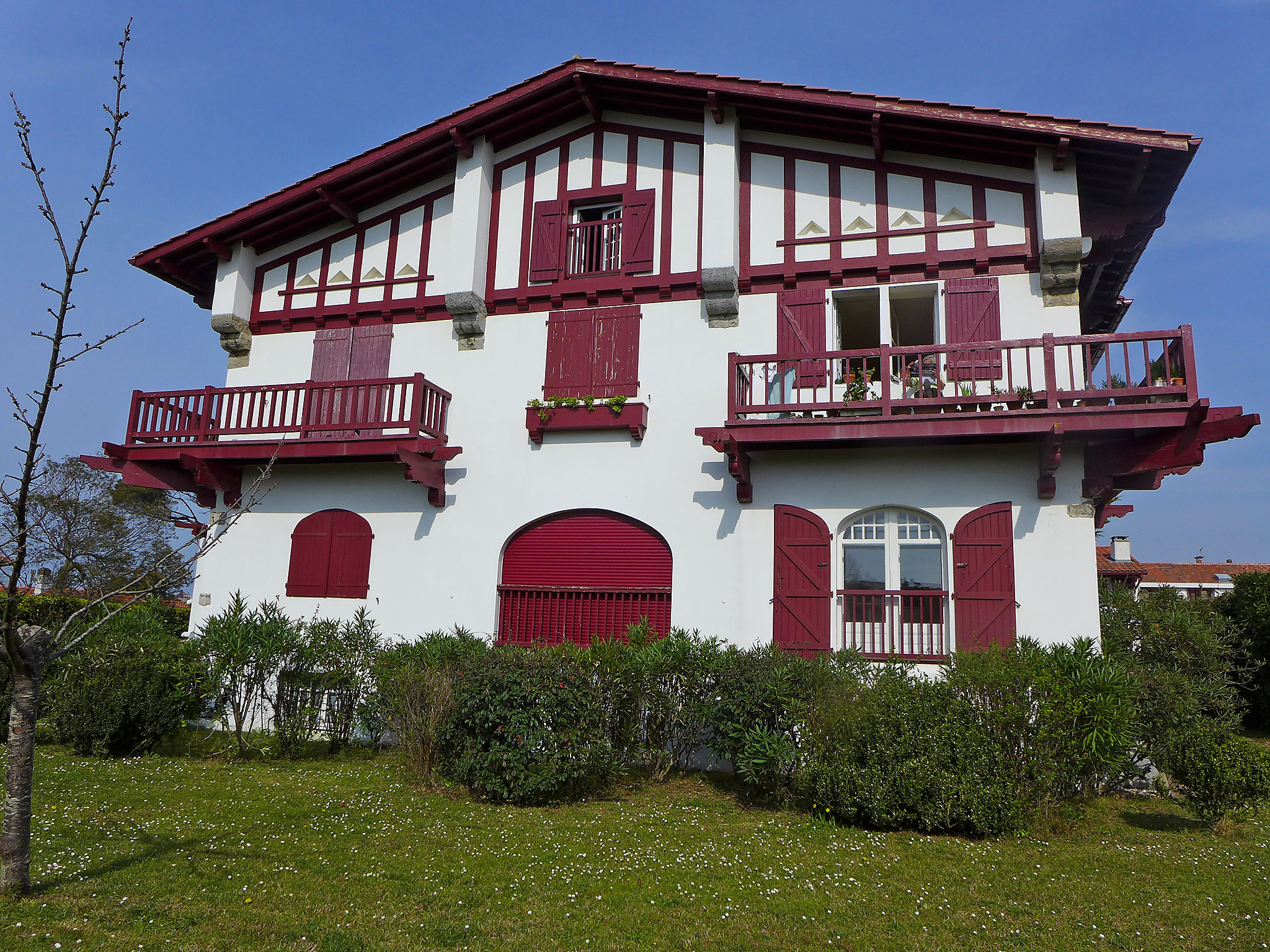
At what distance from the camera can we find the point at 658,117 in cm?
1398

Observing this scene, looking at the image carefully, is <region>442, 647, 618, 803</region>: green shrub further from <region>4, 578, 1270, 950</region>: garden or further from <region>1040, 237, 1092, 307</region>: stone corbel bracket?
<region>1040, 237, 1092, 307</region>: stone corbel bracket

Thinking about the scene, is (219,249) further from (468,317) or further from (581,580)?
(581,580)

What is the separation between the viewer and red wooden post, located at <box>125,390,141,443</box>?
45.6ft

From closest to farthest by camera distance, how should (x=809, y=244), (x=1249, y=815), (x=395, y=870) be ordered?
(x=395, y=870)
(x=1249, y=815)
(x=809, y=244)

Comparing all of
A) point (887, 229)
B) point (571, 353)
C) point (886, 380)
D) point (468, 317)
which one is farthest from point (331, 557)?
point (887, 229)

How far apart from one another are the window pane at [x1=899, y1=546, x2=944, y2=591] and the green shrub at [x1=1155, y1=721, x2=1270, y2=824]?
326cm

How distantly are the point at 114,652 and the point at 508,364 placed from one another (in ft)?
22.6

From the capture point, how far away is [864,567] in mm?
11469

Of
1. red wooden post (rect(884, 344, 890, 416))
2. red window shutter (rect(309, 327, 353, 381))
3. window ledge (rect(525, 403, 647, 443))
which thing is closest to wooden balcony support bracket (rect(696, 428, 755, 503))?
window ledge (rect(525, 403, 647, 443))

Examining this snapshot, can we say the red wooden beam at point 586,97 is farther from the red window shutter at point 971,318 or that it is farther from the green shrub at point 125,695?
the green shrub at point 125,695

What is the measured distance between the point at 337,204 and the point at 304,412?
162 inches

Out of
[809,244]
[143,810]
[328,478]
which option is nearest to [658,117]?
[809,244]

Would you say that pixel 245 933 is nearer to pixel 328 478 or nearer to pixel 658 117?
pixel 328 478

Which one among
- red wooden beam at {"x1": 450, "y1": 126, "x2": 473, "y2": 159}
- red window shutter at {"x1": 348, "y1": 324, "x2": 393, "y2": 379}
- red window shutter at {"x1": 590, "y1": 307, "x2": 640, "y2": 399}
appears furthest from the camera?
red window shutter at {"x1": 348, "y1": 324, "x2": 393, "y2": 379}
